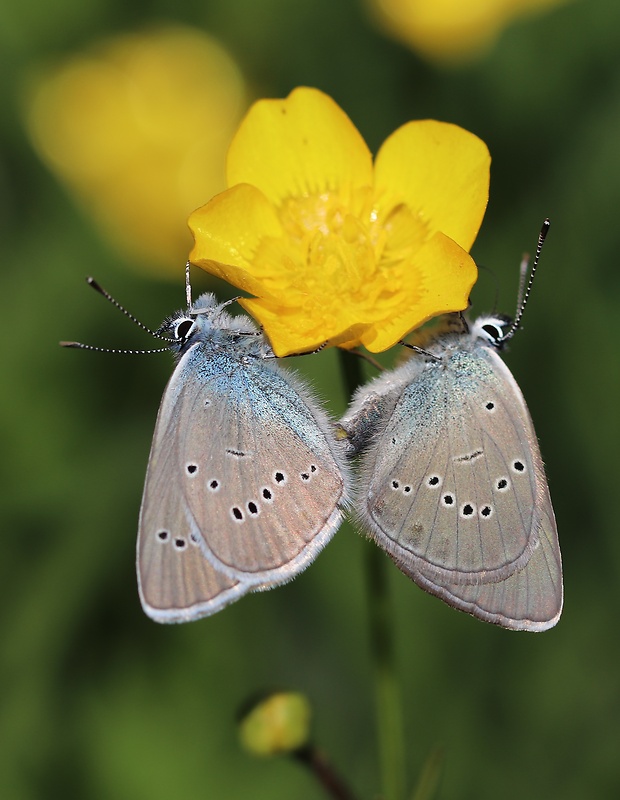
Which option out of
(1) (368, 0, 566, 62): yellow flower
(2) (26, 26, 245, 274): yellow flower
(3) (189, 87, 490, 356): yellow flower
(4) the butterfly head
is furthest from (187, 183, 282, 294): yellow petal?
(1) (368, 0, 566, 62): yellow flower

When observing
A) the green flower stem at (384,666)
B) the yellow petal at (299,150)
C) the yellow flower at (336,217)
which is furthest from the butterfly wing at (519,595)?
the yellow petal at (299,150)

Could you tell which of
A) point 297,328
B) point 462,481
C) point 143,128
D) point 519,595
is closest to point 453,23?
point 143,128

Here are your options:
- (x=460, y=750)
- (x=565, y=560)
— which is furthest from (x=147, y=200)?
(x=460, y=750)

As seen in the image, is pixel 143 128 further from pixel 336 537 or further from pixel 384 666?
pixel 384 666

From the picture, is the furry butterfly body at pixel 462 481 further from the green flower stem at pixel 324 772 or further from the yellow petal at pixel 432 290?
the green flower stem at pixel 324 772

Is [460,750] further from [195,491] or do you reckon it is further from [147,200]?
[147,200]

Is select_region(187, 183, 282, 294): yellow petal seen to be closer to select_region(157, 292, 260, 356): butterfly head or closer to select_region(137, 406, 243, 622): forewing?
select_region(157, 292, 260, 356): butterfly head

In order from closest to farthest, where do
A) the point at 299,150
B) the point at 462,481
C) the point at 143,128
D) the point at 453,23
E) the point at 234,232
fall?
1. the point at 462,481
2. the point at 234,232
3. the point at 299,150
4. the point at 143,128
5. the point at 453,23

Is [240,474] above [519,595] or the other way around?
the other way around
